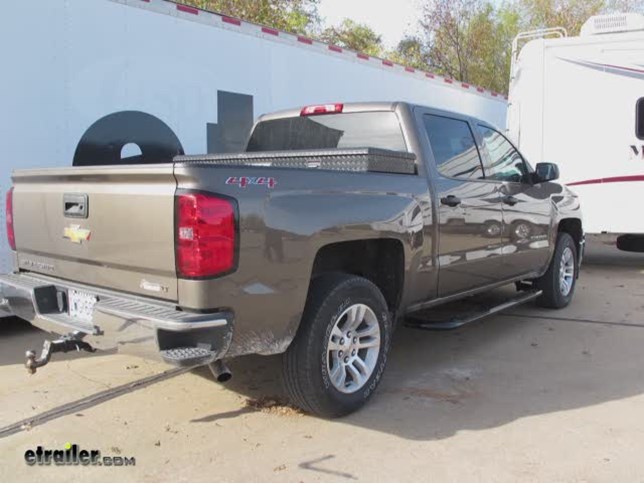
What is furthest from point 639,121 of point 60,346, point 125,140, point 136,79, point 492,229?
point 60,346

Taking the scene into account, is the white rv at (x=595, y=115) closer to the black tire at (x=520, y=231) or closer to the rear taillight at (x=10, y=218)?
the black tire at (x=520, y=231)

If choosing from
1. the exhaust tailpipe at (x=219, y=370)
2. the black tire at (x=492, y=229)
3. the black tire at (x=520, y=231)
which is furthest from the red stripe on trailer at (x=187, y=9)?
the exhaust tailpipe at (x=219, y=370)

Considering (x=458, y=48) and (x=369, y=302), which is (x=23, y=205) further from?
(x=458, y=48)

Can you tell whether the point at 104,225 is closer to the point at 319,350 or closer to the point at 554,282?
the point at 319,350

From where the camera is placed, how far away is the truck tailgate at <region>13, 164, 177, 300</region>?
3.01 meters

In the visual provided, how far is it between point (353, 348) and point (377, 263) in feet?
2.20

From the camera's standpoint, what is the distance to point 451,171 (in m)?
4.58

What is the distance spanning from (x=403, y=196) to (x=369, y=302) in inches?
28.9

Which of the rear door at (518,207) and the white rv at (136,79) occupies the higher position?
the white rv at (136,79)

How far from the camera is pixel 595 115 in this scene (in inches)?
341

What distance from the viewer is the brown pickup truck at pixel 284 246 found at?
9.64 ft

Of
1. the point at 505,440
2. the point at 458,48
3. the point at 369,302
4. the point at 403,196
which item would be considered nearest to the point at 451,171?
the point at 403,196

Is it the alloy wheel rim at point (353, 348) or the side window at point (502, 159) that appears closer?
the alloy wheel rim at point (353, 348)

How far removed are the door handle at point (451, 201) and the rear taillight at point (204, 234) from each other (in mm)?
1895
